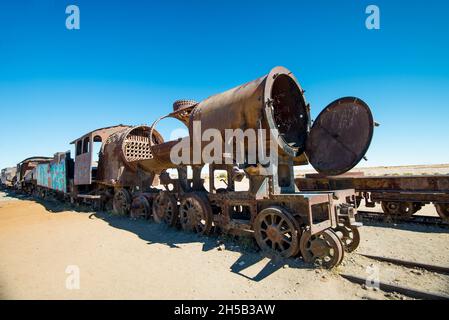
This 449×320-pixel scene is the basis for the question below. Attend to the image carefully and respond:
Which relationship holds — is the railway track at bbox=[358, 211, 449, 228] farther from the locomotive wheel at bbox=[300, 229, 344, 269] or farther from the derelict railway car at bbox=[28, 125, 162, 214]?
the derelict railway car at bbox=[28, 125, 162, 214]

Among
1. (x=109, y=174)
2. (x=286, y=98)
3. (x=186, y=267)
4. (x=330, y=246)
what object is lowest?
(x=186, y=267)

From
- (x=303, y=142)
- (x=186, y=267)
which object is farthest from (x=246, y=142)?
(x=186, y=267)

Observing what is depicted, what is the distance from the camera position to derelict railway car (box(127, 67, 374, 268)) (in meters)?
4.75

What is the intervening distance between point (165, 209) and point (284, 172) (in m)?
4.41

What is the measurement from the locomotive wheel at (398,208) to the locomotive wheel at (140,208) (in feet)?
28.4

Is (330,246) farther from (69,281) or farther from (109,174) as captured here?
(109,174)

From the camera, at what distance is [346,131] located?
596cm

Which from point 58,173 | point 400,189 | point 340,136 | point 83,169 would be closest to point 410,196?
point 400,189

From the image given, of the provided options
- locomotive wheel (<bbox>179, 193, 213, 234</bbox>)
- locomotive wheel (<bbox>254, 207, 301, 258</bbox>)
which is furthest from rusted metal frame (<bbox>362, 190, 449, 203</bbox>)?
locomotive wheel (<bbox>179, 193, 213, 234</bbox>)

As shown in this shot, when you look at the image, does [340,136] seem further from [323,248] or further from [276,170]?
[323,248]

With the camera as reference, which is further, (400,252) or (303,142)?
(303,142)

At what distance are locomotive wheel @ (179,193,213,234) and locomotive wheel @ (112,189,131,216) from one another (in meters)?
4.15

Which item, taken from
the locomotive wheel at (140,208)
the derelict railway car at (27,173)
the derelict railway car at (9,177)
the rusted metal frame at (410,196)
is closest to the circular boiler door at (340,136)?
the rusted metal frame at (410,196)

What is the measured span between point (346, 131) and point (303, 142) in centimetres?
107
